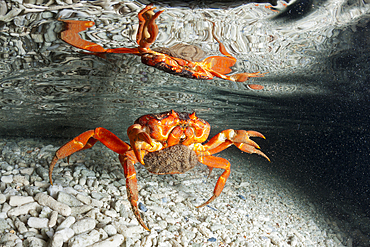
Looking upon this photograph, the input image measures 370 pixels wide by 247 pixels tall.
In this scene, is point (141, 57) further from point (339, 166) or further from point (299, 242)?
point (339, 166)

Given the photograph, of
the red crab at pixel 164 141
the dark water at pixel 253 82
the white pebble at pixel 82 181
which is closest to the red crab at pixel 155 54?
the dark water at pixel 253 82

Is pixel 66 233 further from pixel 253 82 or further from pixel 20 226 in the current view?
pixel 253 82

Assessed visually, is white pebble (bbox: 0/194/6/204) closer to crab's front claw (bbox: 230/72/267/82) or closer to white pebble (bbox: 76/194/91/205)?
white pebble (bbox: 76/194/91/205)

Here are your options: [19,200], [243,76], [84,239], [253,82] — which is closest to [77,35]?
[19,200]

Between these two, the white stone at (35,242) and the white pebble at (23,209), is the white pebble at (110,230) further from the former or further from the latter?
the white pebble at (23,209)

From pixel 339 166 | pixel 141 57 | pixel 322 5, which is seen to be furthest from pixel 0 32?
pixel 339 166
